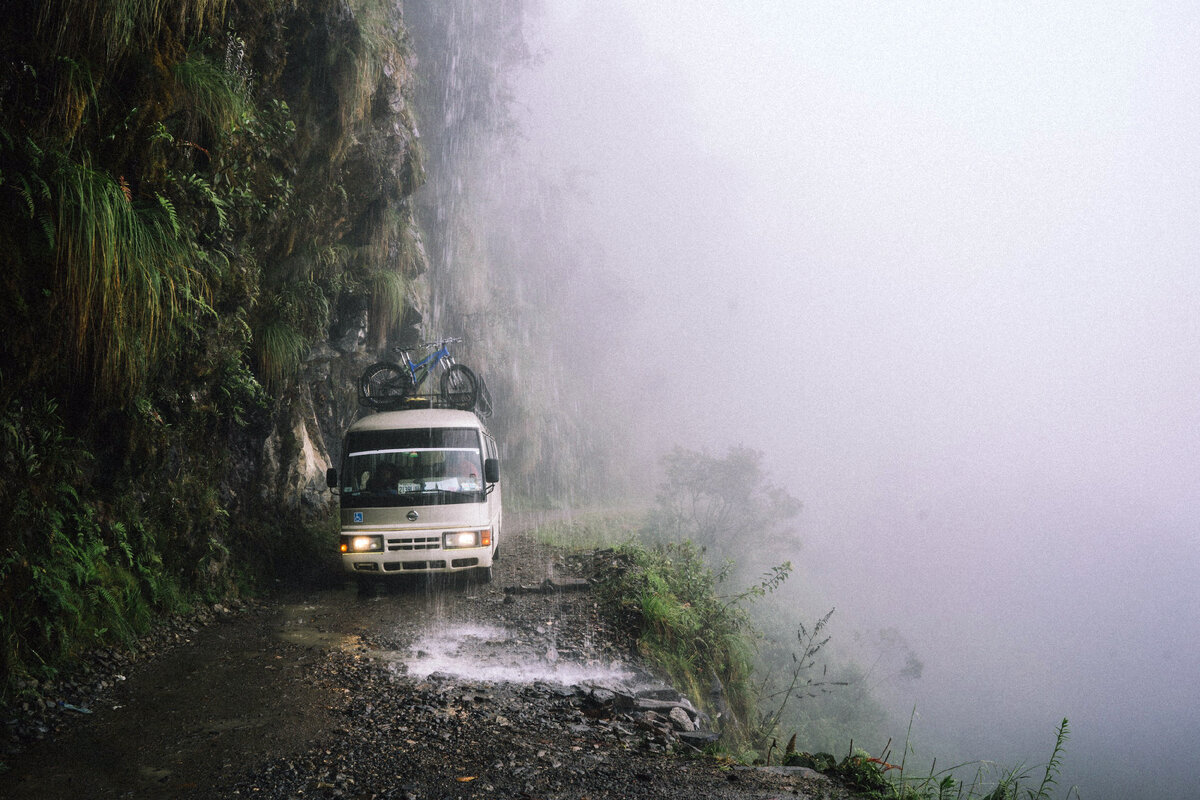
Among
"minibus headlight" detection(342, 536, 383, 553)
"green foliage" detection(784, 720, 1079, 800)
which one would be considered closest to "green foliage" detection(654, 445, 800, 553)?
"minibus headlight" detection(342, 536, 383, 553)

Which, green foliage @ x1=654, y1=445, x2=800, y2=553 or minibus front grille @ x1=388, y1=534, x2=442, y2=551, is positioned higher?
minibus front grille @ x1=388, y1=534, x2=442, y2=551

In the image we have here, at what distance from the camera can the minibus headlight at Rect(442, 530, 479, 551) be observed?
7.70 m

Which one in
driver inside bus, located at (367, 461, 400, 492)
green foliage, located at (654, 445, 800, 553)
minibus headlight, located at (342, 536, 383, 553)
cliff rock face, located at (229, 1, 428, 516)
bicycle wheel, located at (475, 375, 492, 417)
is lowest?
green foliage, located at (654, 445, 800, 553)

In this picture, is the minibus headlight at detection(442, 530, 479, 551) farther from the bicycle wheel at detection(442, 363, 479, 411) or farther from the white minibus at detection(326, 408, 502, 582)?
the bicycle wheel at detection(442, 363, 479, 411)

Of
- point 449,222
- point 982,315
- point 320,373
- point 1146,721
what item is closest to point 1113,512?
point 1146,721

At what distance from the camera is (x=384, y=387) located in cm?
1178

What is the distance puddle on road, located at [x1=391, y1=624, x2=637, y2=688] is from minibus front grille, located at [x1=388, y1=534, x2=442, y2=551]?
1028mm

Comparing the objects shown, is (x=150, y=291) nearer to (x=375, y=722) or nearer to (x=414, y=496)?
(x=414, y=496)

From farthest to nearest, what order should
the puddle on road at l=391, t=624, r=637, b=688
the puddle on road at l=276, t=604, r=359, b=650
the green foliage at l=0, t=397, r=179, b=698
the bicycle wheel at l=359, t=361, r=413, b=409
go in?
1. the bicycle wheel at l=359, t=361, r=413, b=409
2. the puddle on road at l=276, t=604, r=359, b=650
3. the puddle on road at l=391, t=624, r=637, b=688
4. the green foliage at l=0, t=397, r=179, b=698

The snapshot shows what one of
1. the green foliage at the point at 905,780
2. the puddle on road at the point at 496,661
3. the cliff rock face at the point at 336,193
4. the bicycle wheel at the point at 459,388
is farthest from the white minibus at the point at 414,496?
the green foliage at the point at 905,780

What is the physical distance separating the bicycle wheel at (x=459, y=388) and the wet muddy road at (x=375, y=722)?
181 inches

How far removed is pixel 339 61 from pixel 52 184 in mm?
6214

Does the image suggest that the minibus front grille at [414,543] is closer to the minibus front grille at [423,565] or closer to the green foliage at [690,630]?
the minibus front grille at [423,565]

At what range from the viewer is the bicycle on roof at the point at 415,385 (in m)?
10.6
